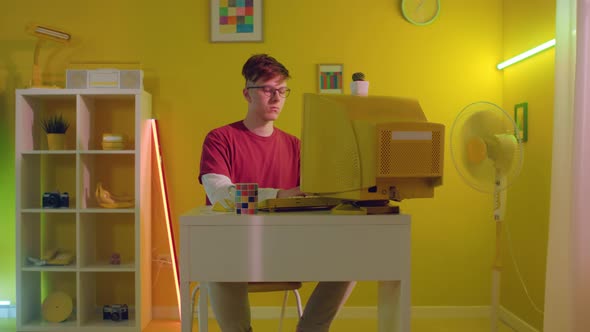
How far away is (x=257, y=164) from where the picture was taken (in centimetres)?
231

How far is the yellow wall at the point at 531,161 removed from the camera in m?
2.83

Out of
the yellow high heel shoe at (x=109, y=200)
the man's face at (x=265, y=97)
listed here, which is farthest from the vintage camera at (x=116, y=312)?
the man's face at (x=265, y=97)

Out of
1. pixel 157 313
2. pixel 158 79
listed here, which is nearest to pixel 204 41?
pixel 158 79

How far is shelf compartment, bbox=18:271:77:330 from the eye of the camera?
3.13 metres

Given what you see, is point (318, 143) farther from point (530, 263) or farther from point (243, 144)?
point (530, 263)

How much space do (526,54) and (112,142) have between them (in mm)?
2417

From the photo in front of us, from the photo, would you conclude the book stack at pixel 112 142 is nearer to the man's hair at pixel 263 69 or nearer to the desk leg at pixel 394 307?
the man's hair at pixel 263 69

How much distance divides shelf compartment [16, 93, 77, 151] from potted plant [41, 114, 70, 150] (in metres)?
0.09

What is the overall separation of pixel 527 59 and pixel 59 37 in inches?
107

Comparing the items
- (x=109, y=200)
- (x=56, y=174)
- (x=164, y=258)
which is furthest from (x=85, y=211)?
(x=164, y=258)

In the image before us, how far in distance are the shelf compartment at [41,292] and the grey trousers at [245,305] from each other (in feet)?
5.26

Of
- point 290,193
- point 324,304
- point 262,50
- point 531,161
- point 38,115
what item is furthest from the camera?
point 262,50

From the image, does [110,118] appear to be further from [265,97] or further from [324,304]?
[324,304]

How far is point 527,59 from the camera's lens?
309 centimetres
